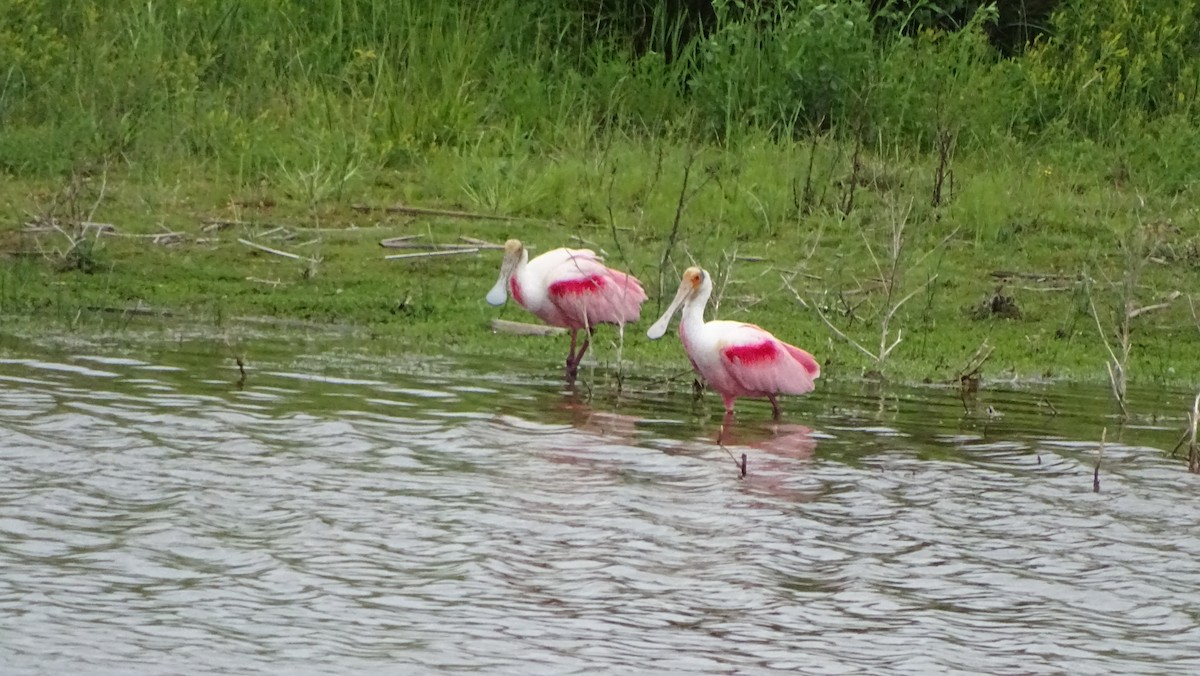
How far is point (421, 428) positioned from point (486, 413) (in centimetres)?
41

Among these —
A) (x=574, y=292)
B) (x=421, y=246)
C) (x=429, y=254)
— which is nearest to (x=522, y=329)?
(x=574, y=292)

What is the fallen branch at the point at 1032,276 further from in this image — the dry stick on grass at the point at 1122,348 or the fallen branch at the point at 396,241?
the fallen branch at the point at 396,241

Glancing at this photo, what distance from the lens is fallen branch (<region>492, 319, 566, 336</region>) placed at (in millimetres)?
9906

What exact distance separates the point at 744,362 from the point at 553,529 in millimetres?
2230

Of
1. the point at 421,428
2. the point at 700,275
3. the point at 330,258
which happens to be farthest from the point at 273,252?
the point at 421,428

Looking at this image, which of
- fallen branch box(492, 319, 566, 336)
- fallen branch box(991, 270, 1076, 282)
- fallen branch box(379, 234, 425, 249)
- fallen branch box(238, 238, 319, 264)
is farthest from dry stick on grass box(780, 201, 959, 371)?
fallen branch box(238, 238, 319, 264)

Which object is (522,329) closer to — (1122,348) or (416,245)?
(416,245)

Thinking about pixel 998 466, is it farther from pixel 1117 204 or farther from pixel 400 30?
pixel 400 30

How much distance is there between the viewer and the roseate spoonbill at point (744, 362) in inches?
322

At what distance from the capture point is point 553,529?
6.10m

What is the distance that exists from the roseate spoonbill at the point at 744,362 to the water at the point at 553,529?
0.16 meters

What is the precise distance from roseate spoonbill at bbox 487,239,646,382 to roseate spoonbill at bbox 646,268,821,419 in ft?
2.41

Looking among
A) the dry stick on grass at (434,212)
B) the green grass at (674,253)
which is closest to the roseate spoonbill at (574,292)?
the green grass at (674,253)

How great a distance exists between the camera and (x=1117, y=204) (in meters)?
12.2
